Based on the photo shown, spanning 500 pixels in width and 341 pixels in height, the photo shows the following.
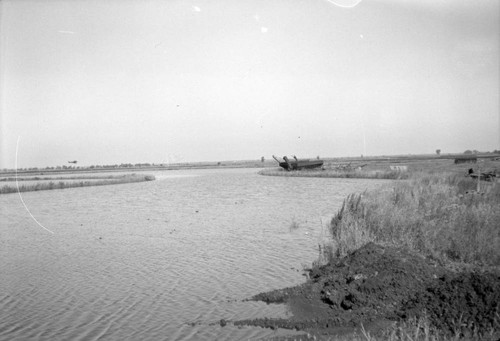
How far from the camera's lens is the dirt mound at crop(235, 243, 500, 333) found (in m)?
5.80

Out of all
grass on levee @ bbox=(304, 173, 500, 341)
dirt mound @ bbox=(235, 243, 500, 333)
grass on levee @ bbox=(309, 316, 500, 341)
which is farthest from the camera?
grass on levee @ bbox=(304, 173, 500, 341)

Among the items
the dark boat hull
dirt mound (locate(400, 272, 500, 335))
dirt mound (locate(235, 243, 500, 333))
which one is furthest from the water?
the dark boat hull

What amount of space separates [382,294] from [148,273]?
5.93 meters

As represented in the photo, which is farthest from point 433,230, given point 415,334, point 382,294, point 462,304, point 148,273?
point 148,273

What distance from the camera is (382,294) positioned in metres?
6.80

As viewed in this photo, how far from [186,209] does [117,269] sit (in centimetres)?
1295

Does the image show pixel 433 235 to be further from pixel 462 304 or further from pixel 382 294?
pixel 462 304

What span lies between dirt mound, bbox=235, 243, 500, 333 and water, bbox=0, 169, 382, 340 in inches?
17.6

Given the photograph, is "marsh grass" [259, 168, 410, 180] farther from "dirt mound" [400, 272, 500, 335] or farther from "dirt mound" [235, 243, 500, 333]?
"dirt mound" [400, 272, 500, 335]

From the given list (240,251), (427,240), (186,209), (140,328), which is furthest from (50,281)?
(186,209)

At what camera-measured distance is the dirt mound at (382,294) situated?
5805 mm

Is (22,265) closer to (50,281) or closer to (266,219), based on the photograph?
(50,281)

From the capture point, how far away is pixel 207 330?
257 inches

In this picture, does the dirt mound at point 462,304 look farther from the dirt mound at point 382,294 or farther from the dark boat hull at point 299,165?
the dark boat hull at point 299,165
